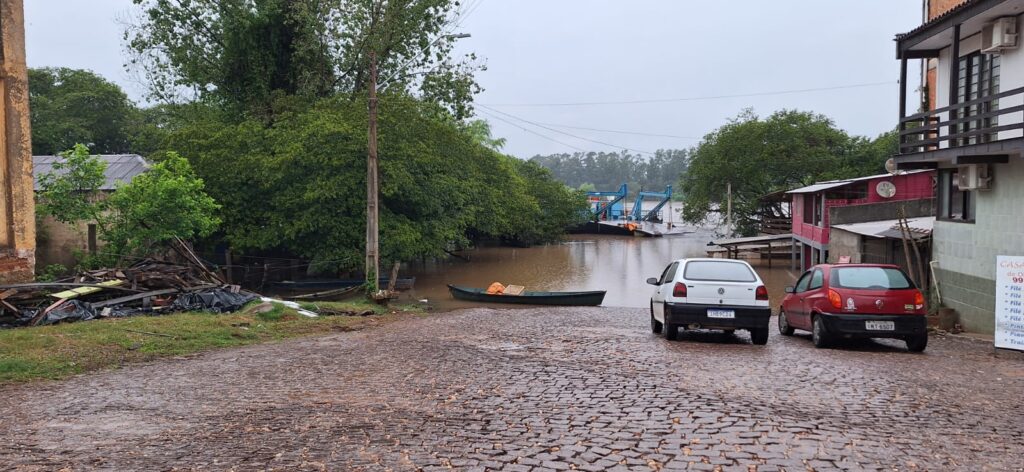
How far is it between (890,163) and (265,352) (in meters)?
16.2

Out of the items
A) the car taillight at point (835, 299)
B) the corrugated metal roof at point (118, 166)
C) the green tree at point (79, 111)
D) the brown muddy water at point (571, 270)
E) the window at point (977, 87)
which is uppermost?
the green tree at point (79, 111)

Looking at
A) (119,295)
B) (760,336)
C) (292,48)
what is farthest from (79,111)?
(760,336)

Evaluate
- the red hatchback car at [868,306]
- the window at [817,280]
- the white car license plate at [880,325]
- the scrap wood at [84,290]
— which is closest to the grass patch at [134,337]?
the scrap wood at [84,290]

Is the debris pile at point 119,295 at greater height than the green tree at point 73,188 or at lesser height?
lesser

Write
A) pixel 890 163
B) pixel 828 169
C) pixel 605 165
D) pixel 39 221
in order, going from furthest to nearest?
pixel 605 165, pixel 828 169, pixel 39 221, pixel 890 163

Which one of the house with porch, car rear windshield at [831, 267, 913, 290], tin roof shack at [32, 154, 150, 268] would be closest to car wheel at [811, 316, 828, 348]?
car rear windshield at [831, 267, 913, 290]

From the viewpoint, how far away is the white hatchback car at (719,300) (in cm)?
1225

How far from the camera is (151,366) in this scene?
10852 mm

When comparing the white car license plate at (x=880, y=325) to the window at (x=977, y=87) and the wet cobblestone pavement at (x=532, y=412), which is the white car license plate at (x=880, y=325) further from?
the window at (x=977, y=87)

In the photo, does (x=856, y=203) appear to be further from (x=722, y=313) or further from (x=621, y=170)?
(x=621, y=170)

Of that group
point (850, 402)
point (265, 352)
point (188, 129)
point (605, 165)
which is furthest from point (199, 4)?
point (605, 165)

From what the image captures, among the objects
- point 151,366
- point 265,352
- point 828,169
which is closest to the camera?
point 151,366

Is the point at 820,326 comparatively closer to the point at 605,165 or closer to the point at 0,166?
the point at 0,166

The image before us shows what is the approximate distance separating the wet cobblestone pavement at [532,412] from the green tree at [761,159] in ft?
145
